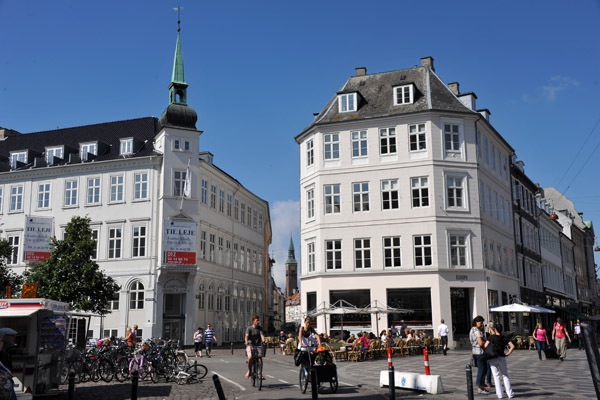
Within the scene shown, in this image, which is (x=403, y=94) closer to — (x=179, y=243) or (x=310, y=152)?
(x=310, y=152)

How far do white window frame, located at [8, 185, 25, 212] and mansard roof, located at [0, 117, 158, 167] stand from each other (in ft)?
9.11

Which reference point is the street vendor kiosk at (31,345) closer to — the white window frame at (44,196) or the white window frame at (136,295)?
the white window frame at (136,295)

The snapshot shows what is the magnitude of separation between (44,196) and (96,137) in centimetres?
632

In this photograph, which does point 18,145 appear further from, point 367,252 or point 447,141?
point 447,141

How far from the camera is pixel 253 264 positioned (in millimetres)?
58812

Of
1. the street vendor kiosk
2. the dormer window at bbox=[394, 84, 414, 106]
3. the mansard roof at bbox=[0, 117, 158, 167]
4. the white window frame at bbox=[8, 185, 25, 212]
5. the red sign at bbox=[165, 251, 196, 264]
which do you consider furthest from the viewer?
the white window frame at bbox=[8, 185, 25, 212]

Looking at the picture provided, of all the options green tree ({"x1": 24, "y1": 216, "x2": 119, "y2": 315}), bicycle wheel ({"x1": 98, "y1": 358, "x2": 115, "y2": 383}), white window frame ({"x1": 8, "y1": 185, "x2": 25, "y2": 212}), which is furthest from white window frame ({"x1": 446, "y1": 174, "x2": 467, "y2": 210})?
white window frame ({"x1": 8, "y1": 185, "x2": 25, "y2": 212})

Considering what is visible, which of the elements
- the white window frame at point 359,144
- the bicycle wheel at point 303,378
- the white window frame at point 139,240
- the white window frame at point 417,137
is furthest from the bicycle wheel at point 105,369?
the white window frame at point 139,240

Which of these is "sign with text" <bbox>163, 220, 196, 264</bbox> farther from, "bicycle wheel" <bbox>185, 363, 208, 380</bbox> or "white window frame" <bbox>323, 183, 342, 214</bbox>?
"bicycle wheel" <bbox>185, 363, 208, 380</bbox>

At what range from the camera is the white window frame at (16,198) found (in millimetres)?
47031

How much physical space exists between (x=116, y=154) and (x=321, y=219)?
59.9 ft

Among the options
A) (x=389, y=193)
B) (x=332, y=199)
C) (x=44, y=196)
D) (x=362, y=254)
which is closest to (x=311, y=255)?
(x=362, y=254)

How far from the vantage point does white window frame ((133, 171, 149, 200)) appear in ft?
142

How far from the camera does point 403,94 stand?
38469 millimetres
